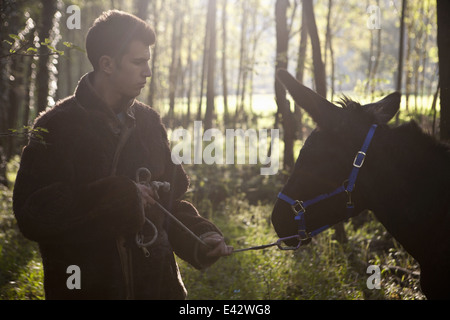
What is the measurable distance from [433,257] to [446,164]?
545mm

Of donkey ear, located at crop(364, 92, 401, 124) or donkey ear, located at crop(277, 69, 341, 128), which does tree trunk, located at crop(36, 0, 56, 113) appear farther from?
donkey ear, located at crop(364, 92, 401, 124)

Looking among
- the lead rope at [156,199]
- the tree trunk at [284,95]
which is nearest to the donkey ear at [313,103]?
the lead rope at [156,199]

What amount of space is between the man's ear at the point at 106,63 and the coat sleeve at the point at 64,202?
52cm

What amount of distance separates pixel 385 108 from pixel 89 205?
190 cm

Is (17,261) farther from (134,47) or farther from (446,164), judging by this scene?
(446,164)

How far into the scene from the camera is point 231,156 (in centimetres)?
1541

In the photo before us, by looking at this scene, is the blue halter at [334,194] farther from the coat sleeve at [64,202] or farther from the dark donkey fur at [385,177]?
the coat sleeve at [64,202]

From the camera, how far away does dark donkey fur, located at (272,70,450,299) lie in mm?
2430

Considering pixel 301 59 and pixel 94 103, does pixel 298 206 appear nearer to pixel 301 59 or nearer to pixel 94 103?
pixel 94 103

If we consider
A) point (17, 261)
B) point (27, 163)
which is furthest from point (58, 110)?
point (17, 261)

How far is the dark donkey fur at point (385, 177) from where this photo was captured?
243 centimetres

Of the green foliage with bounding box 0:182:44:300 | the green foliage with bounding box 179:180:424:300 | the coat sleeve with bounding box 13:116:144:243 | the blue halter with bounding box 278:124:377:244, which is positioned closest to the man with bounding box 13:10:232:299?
the coat sleeve with bounding box 13:116:144:243

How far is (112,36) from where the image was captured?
99.6 inches
